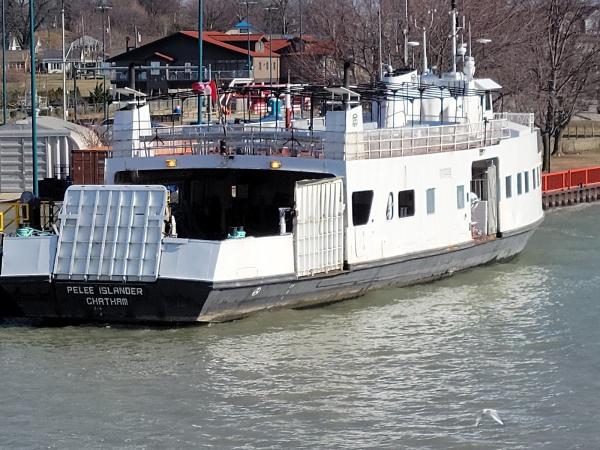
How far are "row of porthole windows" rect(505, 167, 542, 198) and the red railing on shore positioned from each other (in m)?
11.8

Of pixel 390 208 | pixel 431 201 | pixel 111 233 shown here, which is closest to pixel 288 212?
pixel 390 208

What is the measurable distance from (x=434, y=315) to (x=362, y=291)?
6.33 ft

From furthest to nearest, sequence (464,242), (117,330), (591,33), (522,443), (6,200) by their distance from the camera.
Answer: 1. (591,33)
2. (6,200)
3. (464,242)
4. (117,330)
5. (522,443)

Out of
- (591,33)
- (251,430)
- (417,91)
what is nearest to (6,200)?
(417,91)

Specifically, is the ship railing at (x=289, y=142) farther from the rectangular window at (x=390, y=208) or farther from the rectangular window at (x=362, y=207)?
the rectangular window at (x=390, y=208)

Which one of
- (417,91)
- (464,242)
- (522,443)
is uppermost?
(417,91)

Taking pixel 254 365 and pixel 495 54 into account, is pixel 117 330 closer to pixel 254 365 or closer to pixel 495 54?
pixel 254 365

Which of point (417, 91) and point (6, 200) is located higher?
point (417, 91)

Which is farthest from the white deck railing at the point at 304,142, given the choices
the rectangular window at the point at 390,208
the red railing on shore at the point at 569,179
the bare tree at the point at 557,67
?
the bare tree at the point at 557,67

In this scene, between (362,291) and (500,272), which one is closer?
(362,291)

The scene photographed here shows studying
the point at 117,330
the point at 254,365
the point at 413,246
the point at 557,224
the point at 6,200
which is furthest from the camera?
the point at 6,200

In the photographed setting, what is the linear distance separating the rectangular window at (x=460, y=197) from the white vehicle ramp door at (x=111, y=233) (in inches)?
361

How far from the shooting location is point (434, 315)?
1141 inches

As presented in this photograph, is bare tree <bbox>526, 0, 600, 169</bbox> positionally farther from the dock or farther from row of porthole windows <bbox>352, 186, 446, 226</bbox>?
row of porthole windows <bbox>352, 186, 446, 226</bbox>
